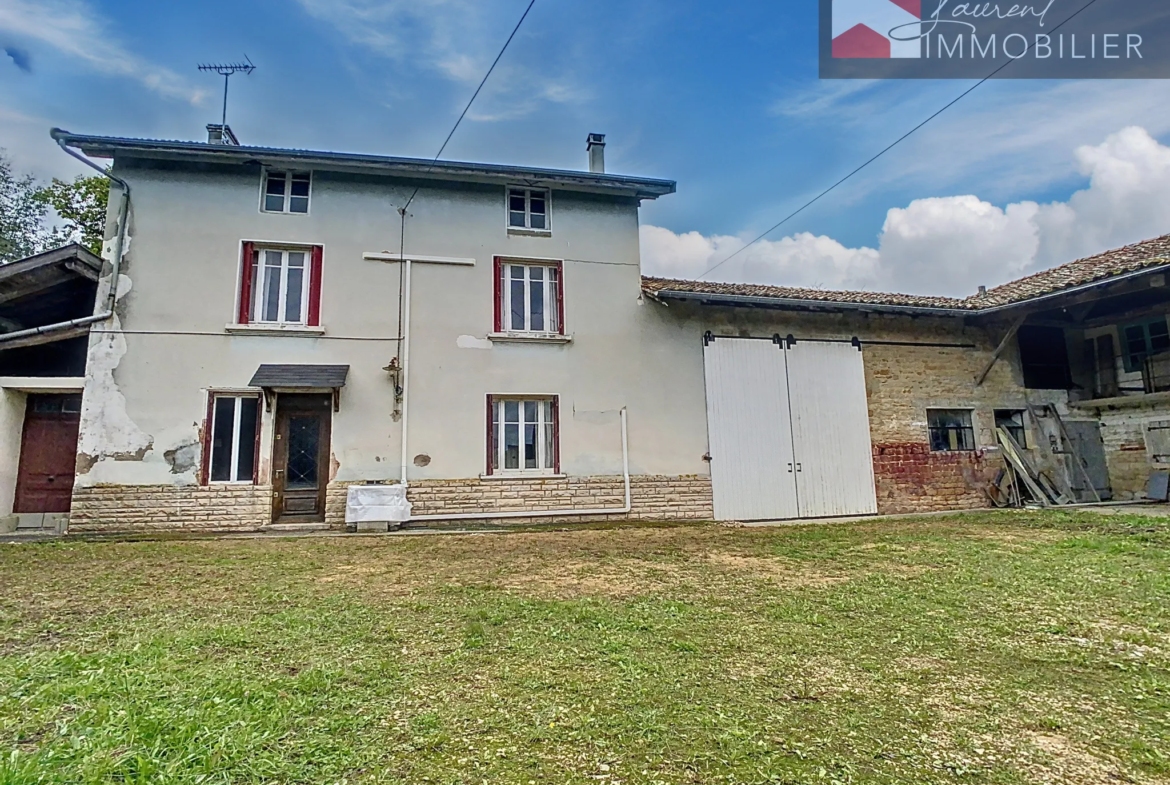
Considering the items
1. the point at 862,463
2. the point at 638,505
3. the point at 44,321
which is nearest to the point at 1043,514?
the point at 862,463

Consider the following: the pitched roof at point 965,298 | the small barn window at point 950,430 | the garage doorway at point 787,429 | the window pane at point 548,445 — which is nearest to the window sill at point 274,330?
the window pane at point 548,445

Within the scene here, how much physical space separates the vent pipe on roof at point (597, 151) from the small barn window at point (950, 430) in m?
8.58

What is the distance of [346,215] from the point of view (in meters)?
9.95

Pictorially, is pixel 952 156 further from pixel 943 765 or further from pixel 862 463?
pixel 943 765

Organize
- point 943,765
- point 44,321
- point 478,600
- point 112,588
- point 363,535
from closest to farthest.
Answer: point 943,765 < point 478,600 < point 112,588 < point 363,535 < point 44,321

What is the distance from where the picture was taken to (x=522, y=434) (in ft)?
33.3

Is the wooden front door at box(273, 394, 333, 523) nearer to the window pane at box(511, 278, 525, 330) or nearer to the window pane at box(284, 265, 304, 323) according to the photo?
the window pane at box(284, 265, 304, 323)

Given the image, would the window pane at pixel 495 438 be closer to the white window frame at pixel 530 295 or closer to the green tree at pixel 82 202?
the white window frame at pixel 530 295

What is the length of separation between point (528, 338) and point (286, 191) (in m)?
4.89

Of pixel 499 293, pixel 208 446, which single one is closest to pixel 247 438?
pixel 208 446

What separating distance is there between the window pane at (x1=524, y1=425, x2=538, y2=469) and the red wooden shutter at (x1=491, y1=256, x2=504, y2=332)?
6.12 feet

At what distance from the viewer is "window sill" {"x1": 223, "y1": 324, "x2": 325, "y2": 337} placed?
9281 millimetres

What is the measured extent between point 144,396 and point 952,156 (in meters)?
13.4

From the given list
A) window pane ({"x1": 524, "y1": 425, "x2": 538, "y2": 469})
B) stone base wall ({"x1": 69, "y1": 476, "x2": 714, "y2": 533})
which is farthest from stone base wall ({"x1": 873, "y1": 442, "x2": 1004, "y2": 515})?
window pane ({"x1": 524, "y1": 425, "x2": 538, "y2": 469})
